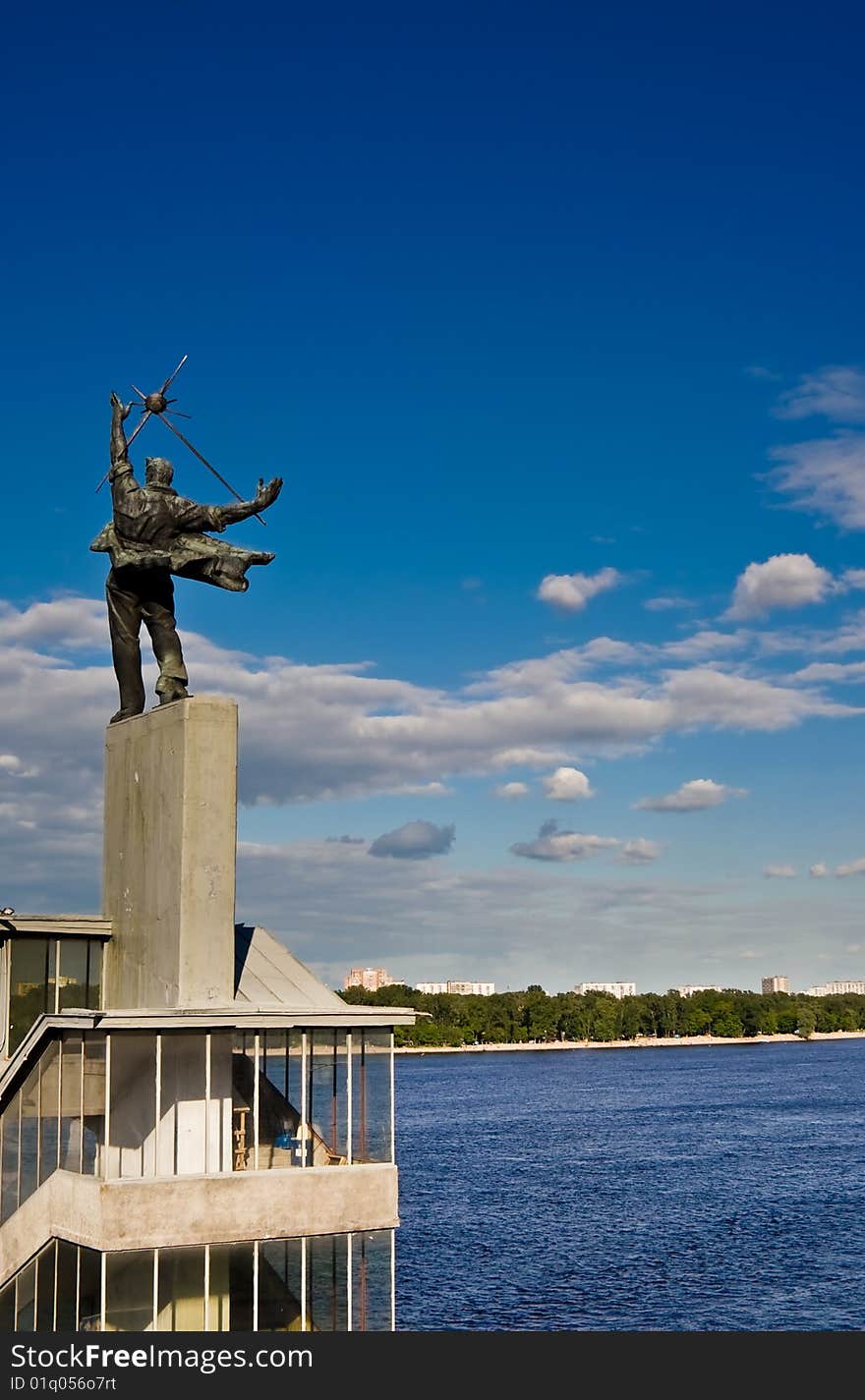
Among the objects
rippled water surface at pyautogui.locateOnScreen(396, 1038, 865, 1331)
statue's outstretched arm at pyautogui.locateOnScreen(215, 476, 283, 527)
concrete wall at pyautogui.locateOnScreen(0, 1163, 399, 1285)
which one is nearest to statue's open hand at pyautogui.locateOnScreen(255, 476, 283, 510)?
statue's outstretched arm at pyautogui.locateOnScreen(215, 476, 283, 527)

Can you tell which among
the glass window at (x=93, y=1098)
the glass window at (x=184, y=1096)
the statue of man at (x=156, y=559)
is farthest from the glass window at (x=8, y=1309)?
the statue of man at (x=156, y=559)

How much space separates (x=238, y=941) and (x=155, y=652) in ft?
16.9

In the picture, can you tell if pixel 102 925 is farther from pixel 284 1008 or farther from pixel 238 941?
pixel 284 1008

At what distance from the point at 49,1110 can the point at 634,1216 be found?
1860 inches

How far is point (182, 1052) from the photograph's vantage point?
2308 centimetres

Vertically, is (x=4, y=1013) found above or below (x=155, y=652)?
below

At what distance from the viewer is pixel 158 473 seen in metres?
26.7

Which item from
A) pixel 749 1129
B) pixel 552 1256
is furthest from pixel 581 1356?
pixel 749 1129

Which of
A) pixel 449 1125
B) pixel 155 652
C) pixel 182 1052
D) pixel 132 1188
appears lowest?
pixel 449 1125

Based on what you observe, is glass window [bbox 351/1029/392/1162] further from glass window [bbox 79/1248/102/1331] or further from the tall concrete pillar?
glass window [bbox 79/1248/102/1331]

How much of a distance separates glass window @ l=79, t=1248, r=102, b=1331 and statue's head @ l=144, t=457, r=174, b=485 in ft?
40.5

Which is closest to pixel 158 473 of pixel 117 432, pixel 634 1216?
pixel 117 432

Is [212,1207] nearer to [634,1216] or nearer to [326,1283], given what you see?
[326,1283]

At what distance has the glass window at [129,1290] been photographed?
2178 centimetres
